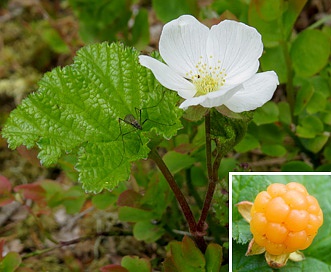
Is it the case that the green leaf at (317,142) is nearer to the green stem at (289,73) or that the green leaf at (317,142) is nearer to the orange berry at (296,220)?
the green stem at (289,73)

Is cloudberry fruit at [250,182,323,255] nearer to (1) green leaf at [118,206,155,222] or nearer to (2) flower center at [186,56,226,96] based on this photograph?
(2) flower center at [186,56,226,96]

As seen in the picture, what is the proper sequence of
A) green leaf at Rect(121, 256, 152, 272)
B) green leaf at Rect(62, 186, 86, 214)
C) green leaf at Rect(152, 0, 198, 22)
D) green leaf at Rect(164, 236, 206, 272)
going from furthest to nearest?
green leaf at Rect(152, 0, 198, 22)
green leaf at Rect(62, 186, 86, 214)
green leaf at Rect(121, 256, 152, 272)
green leaf at Rect(164, 236, 206, 272)

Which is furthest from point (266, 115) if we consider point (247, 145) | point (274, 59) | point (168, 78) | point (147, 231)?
point (168, 78)

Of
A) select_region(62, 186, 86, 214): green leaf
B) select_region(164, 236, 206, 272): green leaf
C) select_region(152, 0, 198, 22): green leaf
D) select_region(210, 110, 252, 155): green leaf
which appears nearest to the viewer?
select_region(210, 110, 252, 155): green leaf

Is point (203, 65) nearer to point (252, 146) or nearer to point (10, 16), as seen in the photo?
point (252, 146)

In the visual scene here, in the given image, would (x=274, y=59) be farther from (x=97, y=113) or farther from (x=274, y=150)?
(x=97, y=113)

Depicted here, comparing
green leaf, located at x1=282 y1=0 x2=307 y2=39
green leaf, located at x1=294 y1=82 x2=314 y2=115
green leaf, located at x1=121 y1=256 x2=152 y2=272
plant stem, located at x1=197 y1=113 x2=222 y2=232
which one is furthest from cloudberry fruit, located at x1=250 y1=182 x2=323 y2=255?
green leaf, located at x1=282 y1=0 x2=307 y2=39

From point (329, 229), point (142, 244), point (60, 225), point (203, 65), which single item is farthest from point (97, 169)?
point (60, 225)
